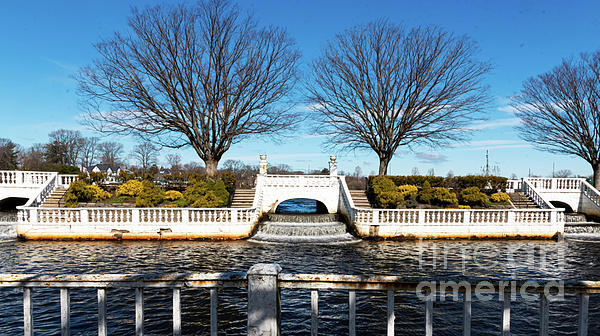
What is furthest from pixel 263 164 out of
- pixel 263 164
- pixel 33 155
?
pixel 33 155

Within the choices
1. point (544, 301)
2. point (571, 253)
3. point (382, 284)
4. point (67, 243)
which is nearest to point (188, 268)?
point (67, 243)

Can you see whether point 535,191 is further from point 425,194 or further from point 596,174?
point 596,174

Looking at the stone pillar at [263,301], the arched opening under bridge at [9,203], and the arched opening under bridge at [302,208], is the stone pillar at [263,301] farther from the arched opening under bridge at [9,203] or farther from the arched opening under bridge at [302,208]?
the arched opening under bridge at [9,203]

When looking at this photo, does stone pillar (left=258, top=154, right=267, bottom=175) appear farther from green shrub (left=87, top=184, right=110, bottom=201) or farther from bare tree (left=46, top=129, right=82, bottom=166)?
bare tree (left=46, top=129, right=82, bottom=166)

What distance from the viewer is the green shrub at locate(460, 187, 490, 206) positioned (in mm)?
22047

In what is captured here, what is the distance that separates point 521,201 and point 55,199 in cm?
3159

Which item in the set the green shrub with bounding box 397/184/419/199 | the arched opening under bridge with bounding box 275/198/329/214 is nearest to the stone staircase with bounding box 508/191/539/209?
the green shrub with bounding box 397/184/419/199

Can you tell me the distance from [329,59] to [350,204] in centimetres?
1415

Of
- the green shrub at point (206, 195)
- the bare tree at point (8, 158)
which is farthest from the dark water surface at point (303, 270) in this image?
the bare tree at point (8, 158)

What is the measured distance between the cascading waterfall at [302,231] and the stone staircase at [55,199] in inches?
506

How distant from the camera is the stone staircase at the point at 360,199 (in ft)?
74.9

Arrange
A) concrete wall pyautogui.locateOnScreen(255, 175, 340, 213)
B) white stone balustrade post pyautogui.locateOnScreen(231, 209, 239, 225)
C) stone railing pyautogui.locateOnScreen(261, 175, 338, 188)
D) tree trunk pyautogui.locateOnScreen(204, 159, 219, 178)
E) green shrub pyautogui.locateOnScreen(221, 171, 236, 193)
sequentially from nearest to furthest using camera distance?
white stone balustrade post pyautogui.locateOnScreen(231, 209, 239, 225), green shrub pyautogui.locateOnScreen(221, 171, 236, 193), concrete wall pyautogui.locateOnScreen(255, 175, 340, 213), stone railing pyautogui.locateOnScreen(261, 175, 338, 188), tree trunk pyautogui.locateOnScreen(204, 159, 219, 178)

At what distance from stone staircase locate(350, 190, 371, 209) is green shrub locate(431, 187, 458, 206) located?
4.40 metres

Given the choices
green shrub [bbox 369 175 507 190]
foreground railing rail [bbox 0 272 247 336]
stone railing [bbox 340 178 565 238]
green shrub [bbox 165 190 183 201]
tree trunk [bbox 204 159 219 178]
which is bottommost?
stone railing [bbox 340 178 565 238]
